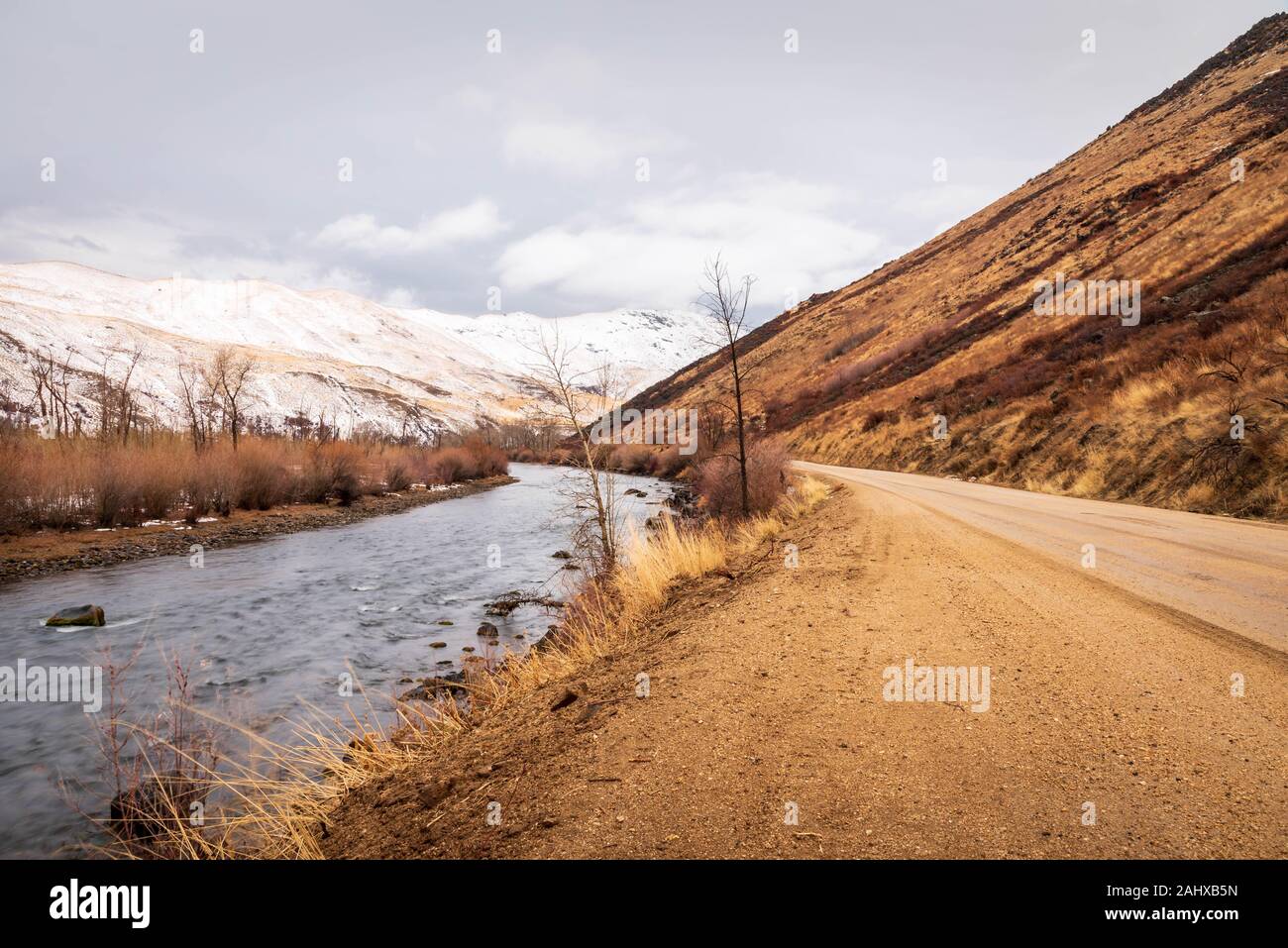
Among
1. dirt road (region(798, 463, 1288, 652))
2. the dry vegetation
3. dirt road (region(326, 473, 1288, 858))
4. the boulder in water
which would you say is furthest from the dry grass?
the dry vegetation

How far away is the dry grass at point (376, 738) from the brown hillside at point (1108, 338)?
9168 mm

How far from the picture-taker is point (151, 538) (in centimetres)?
2045

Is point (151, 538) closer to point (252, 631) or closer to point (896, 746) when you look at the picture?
point (252, 631)

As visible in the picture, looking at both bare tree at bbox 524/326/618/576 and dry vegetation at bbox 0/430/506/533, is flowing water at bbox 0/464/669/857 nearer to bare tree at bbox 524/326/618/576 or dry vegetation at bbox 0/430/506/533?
bare tree at bbox 524/326/618/576

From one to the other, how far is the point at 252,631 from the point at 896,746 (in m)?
12.7

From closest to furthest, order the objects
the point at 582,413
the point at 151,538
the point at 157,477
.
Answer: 1. the point at 582,413
2. the point at 151,538
3. the point at 157,477

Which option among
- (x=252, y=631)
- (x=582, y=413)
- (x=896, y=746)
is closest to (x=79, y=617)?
(x=252, y=631)

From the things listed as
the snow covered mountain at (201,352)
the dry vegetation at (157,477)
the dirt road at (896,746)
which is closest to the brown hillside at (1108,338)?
the dirt road at (896,746)

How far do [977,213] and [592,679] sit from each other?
84.0 meters

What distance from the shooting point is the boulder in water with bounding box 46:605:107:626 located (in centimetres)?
1205

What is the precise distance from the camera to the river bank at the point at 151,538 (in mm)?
16766

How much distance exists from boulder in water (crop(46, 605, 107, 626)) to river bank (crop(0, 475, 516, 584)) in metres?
4.83

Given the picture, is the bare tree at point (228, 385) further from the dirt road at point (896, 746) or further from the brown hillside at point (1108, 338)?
the dirt road at point (896, 746)
